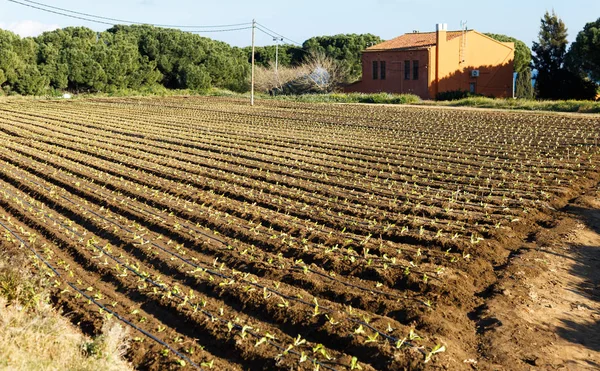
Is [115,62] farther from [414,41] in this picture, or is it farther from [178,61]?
[414,41]

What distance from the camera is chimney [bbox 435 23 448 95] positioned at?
46312 mm

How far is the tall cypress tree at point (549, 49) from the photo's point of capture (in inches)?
1815

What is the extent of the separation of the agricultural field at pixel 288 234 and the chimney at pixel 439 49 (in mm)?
24908

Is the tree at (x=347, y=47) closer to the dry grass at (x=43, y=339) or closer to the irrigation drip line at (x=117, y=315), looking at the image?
the irrigation drip line at (x=117, y=315)

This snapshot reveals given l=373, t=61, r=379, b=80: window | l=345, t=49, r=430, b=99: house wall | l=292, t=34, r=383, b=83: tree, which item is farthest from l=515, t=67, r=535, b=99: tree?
l=292, t=34, r=383, b=83: tree

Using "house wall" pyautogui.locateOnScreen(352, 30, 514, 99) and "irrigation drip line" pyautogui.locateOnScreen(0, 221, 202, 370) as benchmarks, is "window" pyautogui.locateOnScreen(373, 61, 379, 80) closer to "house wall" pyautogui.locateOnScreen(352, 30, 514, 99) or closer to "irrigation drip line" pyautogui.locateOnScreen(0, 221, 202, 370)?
"house wall" pyautogui.locateOnScreen(352, 30, 514, 99)

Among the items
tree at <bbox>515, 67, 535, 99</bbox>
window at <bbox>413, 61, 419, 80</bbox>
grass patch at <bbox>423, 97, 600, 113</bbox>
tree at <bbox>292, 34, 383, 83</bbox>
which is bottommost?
grass patch at <bbox>423, 97, 600, 113</bbox>

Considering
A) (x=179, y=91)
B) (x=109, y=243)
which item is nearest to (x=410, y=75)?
(x=179, y=91)

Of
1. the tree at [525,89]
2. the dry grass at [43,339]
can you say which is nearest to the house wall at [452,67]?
the tree at [525,89]

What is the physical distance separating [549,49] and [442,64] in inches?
305

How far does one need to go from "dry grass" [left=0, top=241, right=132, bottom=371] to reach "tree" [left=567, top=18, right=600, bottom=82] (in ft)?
126

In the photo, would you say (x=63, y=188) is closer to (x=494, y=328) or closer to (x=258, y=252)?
(x=258, y=252)

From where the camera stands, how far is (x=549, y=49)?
154 ft

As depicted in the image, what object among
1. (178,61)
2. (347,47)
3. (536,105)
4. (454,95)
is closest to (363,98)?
(454,95)
